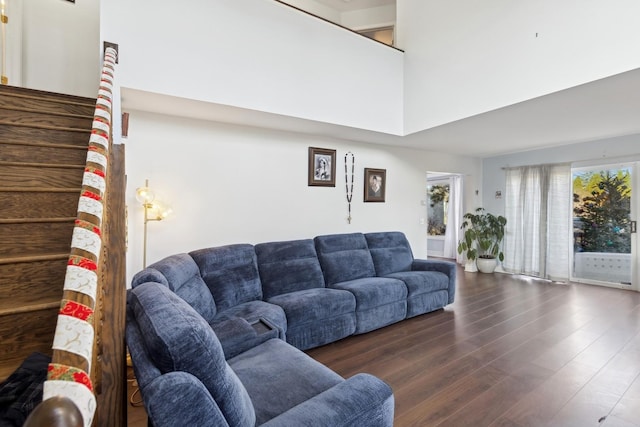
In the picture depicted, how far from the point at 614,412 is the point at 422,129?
10.6 ft

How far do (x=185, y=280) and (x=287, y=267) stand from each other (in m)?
1.21

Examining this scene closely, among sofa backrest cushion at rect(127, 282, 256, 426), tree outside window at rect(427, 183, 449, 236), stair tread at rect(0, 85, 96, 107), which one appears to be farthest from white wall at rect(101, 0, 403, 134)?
tree outside window at rect(427, 183, 449, 236)

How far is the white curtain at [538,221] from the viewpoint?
17.7 feet

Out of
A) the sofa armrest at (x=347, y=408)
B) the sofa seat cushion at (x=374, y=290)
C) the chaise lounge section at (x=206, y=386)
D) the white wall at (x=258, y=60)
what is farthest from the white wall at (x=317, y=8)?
the sofa armrest at (x=347, y=408)

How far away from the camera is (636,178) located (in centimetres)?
478

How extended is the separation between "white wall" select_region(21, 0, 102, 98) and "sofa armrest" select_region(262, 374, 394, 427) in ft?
14.5

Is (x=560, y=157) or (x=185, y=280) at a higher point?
(x=560, y=157)

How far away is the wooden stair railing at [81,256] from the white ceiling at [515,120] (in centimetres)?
94

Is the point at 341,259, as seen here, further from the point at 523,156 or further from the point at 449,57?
the point at 523,156

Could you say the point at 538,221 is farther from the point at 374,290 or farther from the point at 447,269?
the point at 374,290

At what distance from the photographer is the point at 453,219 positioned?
25.4 ft

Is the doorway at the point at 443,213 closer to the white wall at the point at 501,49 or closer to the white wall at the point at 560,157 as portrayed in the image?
the white wall at the point at 560,157

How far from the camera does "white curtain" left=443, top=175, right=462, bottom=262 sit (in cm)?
739

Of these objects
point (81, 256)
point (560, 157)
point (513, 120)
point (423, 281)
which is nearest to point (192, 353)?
point (81, 256)
